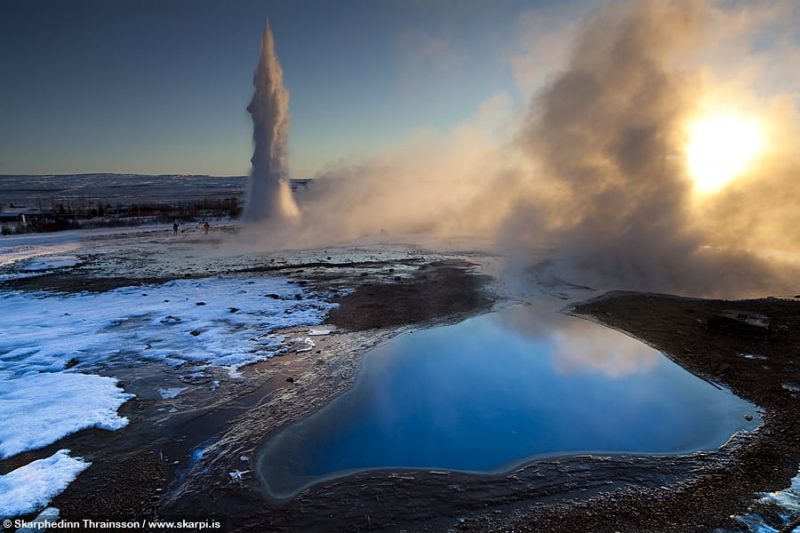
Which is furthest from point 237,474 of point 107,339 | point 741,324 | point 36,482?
point 741,324

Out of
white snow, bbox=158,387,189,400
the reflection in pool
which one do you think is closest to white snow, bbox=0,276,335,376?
white snow, bbox=158,387,189,400

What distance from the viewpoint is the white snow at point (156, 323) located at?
28.1ft

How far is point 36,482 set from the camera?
15.1ft

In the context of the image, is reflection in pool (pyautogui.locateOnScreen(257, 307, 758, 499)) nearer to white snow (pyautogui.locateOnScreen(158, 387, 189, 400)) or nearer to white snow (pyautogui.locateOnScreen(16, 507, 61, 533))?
white snow (pyautogui.locateOnScreen(16, 507, 61, 533))

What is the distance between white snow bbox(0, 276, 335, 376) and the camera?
8555 mm

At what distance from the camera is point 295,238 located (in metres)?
26.9

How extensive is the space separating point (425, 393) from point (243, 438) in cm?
285

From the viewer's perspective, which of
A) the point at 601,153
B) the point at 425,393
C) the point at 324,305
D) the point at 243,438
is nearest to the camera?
the point at 243,438

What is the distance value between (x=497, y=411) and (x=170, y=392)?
5249mm

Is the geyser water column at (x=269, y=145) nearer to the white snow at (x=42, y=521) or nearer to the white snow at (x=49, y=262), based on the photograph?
the white snow at (x=49, y=262)

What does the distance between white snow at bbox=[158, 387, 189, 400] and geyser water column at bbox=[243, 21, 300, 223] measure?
2520 centimetres

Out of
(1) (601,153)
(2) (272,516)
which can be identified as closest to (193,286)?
(2) (272,516)

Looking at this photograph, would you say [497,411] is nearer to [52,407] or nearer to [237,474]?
[237,474]

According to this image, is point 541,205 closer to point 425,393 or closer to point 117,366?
point 425,393
